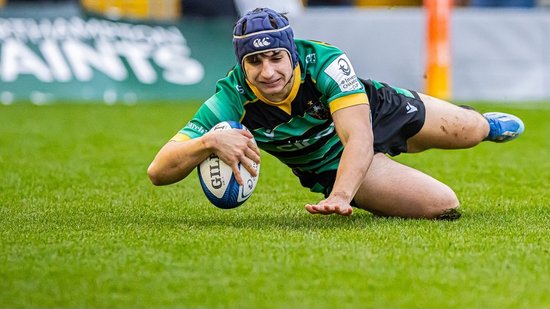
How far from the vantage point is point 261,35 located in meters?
5.20

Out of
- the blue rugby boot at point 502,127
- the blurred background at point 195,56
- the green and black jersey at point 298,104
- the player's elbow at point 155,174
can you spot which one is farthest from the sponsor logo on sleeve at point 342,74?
the blurred background at point 195,56

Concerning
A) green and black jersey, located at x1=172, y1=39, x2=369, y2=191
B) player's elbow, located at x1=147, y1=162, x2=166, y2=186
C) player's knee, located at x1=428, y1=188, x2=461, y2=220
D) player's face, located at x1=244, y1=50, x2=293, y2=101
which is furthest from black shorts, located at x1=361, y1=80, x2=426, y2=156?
player's elbow, located at x1=147, y1=162, x2=166, y2=186

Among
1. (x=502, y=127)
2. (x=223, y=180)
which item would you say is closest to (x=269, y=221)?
(x=223, y=180)

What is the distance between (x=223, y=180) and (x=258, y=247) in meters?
0.65

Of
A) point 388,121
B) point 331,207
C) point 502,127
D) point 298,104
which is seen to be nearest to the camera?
point 331,207

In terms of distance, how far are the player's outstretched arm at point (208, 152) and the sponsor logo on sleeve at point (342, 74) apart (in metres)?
0.46

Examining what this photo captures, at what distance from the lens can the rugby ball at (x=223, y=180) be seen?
5.33 metres

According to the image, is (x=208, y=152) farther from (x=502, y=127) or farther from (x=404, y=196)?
(x=502, y=127)

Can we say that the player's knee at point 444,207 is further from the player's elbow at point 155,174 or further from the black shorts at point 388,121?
the player's elbow at point 155,174

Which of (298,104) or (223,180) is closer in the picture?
(223,180)

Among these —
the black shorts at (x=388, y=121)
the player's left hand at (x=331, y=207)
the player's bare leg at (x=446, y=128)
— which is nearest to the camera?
the player's left hand at (x=331, y=207)

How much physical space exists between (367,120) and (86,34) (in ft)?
30.4

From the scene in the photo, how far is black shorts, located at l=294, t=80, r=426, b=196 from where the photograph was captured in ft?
19.2

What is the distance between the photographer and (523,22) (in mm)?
14297
